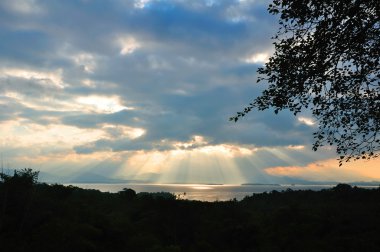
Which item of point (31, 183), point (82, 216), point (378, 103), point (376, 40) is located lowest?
point (82, 216)

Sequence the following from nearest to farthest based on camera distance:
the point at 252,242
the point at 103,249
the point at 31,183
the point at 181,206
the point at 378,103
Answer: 1. the point at 378,103
2. the point at 103,249
3. the point at 31,183
4. the point at 252,242
5. the point at 181,206

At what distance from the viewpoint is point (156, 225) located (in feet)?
101

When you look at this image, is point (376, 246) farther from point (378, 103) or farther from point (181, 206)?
point (378, 103)

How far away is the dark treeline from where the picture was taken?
68.1 ft

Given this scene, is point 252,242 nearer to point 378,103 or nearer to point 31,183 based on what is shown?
point 31,183

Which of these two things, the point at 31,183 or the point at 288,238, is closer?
the point at 31,183

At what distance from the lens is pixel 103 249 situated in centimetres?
2244

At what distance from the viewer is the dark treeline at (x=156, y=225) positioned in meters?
20.8

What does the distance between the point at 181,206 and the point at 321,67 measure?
92.8ft

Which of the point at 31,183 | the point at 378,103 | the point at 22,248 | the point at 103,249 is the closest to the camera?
the point at 378,103

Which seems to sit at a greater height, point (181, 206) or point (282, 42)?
point (282, 42)

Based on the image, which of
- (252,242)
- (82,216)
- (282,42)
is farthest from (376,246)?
(282,42)

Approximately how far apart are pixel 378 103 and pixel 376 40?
154 centimetres

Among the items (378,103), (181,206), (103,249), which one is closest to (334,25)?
(378,103)
